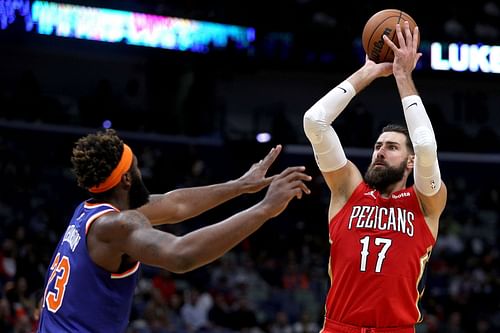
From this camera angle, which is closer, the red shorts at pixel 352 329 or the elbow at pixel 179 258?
the elbow at pixel 179 258

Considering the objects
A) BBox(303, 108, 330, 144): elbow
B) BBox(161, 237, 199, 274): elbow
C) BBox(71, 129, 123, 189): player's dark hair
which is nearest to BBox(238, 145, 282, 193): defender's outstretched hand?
BBox(303, 108, 330, 144): elbow

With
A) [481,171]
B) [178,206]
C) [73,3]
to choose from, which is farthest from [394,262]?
[481,171]

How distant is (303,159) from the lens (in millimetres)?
21344

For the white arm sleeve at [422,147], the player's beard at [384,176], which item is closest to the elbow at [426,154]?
the white arm sleeve at [422,147]

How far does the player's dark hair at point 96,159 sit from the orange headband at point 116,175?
18 mm

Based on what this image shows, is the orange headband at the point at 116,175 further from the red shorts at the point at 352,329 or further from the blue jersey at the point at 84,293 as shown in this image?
the red shorts at the point at 352,329

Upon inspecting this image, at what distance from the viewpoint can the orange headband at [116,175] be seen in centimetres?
432

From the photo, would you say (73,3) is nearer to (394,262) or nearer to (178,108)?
(178,108)

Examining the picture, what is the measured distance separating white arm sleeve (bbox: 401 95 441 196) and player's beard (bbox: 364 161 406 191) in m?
0.20

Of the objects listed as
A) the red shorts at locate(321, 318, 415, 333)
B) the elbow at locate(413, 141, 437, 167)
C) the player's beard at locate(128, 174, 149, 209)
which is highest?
the elbow at locate(413, 141, 437, 167)

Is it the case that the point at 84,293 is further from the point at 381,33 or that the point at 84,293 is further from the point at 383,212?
the point at 381,33

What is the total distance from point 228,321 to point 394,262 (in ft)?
30.7

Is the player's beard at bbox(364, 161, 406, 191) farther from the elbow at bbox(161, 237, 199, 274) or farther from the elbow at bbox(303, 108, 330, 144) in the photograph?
the elbow at bbox(161, 237, 199, 274)

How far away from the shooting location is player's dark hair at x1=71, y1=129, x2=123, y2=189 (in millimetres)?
4293
